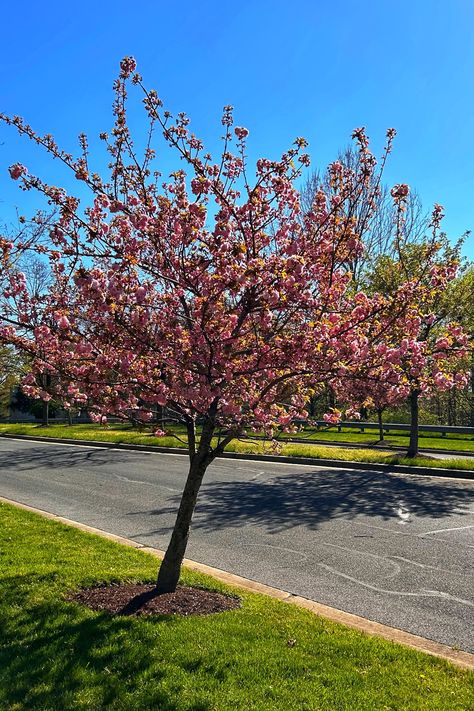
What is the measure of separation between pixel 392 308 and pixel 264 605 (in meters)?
2.99

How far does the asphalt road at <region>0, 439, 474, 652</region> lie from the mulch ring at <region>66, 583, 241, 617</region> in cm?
112

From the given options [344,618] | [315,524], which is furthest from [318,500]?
[344,618]

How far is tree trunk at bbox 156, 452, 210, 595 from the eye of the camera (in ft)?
17.2

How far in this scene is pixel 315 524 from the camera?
9.16m

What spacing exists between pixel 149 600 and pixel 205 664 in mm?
1386

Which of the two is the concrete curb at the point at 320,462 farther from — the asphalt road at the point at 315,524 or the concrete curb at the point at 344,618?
the concrete curb at the point at 344,618

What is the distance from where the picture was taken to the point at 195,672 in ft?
12.2

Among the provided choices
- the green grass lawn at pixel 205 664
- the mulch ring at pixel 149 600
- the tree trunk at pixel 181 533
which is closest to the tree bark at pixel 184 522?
the tree trunk at pixel 181 533

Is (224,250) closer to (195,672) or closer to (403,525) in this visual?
(195,672)

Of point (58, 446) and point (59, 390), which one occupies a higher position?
point (59, 390)

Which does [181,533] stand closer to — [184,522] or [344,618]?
[184,522]

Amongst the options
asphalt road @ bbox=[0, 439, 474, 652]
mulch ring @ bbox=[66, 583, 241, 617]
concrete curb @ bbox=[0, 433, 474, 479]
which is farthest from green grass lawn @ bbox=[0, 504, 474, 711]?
concrete curb @ bbox=[0, 433, 474, 479]

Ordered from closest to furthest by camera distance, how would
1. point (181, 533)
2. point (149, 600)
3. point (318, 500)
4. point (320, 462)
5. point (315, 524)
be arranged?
point (149, 600), point (181, 533), point (315, 524), point (318, 500), point (320, 462)

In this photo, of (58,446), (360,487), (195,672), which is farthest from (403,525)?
(58,446)
